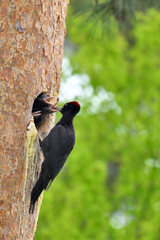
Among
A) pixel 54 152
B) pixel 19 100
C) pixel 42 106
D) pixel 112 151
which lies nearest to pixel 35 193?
pixel 54 152

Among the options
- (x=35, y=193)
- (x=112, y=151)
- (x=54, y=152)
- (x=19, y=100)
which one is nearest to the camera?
(x=19, y=100)

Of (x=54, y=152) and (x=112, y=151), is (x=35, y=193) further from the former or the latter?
(x=112, y=151)

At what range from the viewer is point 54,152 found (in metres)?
3.09

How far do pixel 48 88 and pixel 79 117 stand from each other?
653 cm

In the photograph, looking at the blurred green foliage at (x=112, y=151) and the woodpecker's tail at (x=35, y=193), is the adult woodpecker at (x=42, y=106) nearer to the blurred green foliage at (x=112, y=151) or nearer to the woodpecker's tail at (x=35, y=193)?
the woodpecker's tail at (x=35, y=193)

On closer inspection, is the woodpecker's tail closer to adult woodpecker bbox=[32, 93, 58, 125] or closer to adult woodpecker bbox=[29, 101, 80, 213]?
adult woodpecker bbox=[29, 101, 80, 213]

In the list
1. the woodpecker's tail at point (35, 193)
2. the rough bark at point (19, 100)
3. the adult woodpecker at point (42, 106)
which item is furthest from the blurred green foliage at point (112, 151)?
the woodpecker's tail at point (35, 193)

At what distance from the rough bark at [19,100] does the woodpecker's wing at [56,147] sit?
0.76ft

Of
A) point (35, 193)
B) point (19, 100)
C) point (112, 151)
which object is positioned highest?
point (112, 151)

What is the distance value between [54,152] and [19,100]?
0.83m

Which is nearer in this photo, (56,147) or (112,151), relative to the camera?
(56,147)

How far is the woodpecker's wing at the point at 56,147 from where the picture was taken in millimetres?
2936

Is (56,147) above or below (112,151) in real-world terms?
below

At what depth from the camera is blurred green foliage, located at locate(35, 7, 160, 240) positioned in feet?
25.1
